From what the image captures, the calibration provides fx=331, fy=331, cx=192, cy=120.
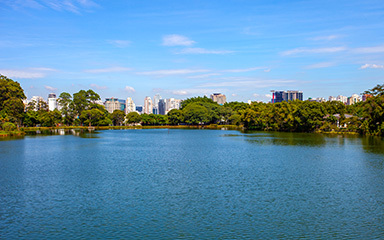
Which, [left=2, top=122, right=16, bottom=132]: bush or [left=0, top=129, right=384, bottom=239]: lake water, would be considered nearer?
[left=0, top=129, right=384, bottom=239]: lake water

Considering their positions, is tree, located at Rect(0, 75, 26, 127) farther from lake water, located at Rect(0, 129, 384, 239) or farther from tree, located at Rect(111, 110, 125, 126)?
tree, located at Rect(111, 110, 125, 126)

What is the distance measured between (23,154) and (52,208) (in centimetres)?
1881

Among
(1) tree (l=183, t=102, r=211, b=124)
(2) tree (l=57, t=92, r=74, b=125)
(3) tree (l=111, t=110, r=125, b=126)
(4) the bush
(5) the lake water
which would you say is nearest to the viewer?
(5) the lake water

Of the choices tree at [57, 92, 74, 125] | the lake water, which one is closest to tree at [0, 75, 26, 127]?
tree at [57, 92, 74, 125]

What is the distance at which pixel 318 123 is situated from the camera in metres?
64.2

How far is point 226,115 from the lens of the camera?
107 metres

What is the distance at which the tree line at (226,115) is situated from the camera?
56.8 m

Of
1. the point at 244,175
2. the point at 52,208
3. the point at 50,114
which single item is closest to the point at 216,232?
the point at 52,208

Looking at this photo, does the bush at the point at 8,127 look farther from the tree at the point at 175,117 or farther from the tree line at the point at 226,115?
the tree at the point at 175,117

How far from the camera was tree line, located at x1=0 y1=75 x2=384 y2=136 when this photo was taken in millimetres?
56750

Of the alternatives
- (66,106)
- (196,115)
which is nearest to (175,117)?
(196,115)

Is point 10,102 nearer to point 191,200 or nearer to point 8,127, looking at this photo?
point 8,127

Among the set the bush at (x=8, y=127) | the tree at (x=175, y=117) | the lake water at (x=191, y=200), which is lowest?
the lake water at (x=191, y=200)

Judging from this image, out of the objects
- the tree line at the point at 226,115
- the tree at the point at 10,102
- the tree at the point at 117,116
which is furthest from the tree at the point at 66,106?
the tree at the point at 10,102
